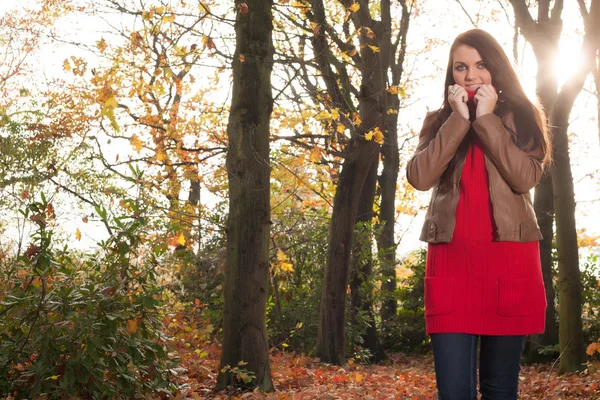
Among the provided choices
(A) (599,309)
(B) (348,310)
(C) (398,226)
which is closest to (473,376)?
(B) (348,310)

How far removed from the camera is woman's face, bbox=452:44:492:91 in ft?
11.3

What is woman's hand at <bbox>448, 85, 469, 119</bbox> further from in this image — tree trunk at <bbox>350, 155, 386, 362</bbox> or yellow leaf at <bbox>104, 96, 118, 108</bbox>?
tree trunk at <bbox>350, 155, 386, 362</bbox>

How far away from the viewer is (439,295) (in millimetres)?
3105

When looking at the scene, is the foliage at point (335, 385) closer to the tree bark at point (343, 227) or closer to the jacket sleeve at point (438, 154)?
the tree bark at point (343, 227)

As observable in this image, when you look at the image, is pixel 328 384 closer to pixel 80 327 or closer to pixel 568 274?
pixel 80 327

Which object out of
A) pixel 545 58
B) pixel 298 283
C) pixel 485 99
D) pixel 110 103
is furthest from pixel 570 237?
pixel 485 99

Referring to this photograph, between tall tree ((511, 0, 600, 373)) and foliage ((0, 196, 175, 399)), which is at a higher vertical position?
tall tree ((511, 0, 600, 373))

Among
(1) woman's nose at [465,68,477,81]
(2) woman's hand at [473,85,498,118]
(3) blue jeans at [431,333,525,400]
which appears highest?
(1) woman's nose at [465,68,477,81]

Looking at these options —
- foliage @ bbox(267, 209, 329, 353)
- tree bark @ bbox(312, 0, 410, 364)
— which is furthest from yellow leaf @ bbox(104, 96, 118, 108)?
foliage @ bbox(267, 209, 329, 353)

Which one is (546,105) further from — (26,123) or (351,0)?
(26,123)

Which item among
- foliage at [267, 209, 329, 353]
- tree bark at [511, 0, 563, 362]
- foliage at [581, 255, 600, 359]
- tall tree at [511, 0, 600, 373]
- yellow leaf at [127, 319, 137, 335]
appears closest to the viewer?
yellow leaf at [127, 319, 137, 335]

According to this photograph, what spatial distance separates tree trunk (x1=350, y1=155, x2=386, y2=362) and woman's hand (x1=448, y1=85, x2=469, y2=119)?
928 cm

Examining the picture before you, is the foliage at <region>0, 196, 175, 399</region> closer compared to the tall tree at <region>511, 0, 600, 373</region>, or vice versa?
the foliage at <region>0, 196, 175, 399</region>

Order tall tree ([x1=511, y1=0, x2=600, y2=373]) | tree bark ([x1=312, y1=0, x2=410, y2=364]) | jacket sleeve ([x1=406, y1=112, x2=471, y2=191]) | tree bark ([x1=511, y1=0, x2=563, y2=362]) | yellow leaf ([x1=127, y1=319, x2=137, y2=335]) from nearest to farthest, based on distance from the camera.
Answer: jacket sleeve ([x1=406, y1=112, x2=471, y2=191]) → yellow leaf ([x1=127, y1=319, x2=137, y2=335]) → tall tree ([x1=511, y1=0, x2=600, y2=373]) → tree bark ([x1=511, y1=0, x2=563, y2=362]) → tree bark ([x1=312, y1=0, x2=410, y2=364])
